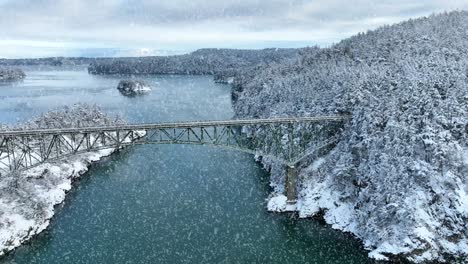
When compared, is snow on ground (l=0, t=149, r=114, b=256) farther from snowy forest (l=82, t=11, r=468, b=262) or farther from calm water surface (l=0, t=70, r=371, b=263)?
snowy forest (l=82, t=11, r=468, b=262)

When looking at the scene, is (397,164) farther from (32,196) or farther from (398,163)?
(32,196)

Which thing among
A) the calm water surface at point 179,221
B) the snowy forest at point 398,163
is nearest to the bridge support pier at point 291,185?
the snowy forest at point 398,163

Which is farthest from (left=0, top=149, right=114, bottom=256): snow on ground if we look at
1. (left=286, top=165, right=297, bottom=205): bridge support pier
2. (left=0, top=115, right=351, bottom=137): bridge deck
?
(left=286, top=165, right=297, bottom=205): bridge support pier

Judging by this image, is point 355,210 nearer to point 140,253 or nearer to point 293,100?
point 140,253

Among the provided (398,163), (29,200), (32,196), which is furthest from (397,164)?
(32,196)

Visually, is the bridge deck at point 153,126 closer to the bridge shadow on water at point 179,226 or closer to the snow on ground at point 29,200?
the snow on ground at point 29,200

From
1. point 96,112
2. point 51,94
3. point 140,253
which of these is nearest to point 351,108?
point 140,253
